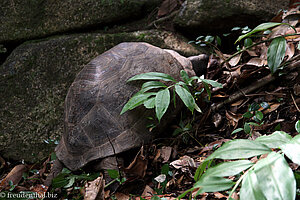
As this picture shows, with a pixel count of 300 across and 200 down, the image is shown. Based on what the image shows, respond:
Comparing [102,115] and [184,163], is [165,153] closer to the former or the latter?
[184,163]

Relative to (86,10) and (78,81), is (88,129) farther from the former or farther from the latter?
(86,10)

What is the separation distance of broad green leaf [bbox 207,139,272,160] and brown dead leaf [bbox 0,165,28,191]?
7.32 ft

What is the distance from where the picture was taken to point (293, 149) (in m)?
0.83

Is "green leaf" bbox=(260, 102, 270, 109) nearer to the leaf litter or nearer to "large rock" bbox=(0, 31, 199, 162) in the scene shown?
the leaf litter

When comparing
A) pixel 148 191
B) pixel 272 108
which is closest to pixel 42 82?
pixel 148 191

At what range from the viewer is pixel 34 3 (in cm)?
346

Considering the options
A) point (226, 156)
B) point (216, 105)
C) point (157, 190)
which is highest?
point (226, 156)

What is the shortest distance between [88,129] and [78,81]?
1.50 feet

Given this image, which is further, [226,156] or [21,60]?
[21,60]

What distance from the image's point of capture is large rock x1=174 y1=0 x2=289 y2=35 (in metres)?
2.79

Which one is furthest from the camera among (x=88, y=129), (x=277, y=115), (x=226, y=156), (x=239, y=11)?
(x=239, y=11)

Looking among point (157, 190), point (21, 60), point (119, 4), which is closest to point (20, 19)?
point (21, 60)

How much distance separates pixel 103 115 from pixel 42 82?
1.35m

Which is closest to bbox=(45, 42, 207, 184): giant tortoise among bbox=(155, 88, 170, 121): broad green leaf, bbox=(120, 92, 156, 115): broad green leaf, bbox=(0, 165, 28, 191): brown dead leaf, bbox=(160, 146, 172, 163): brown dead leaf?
bbox=(160, 146, 172, 163): brown dead leaf
